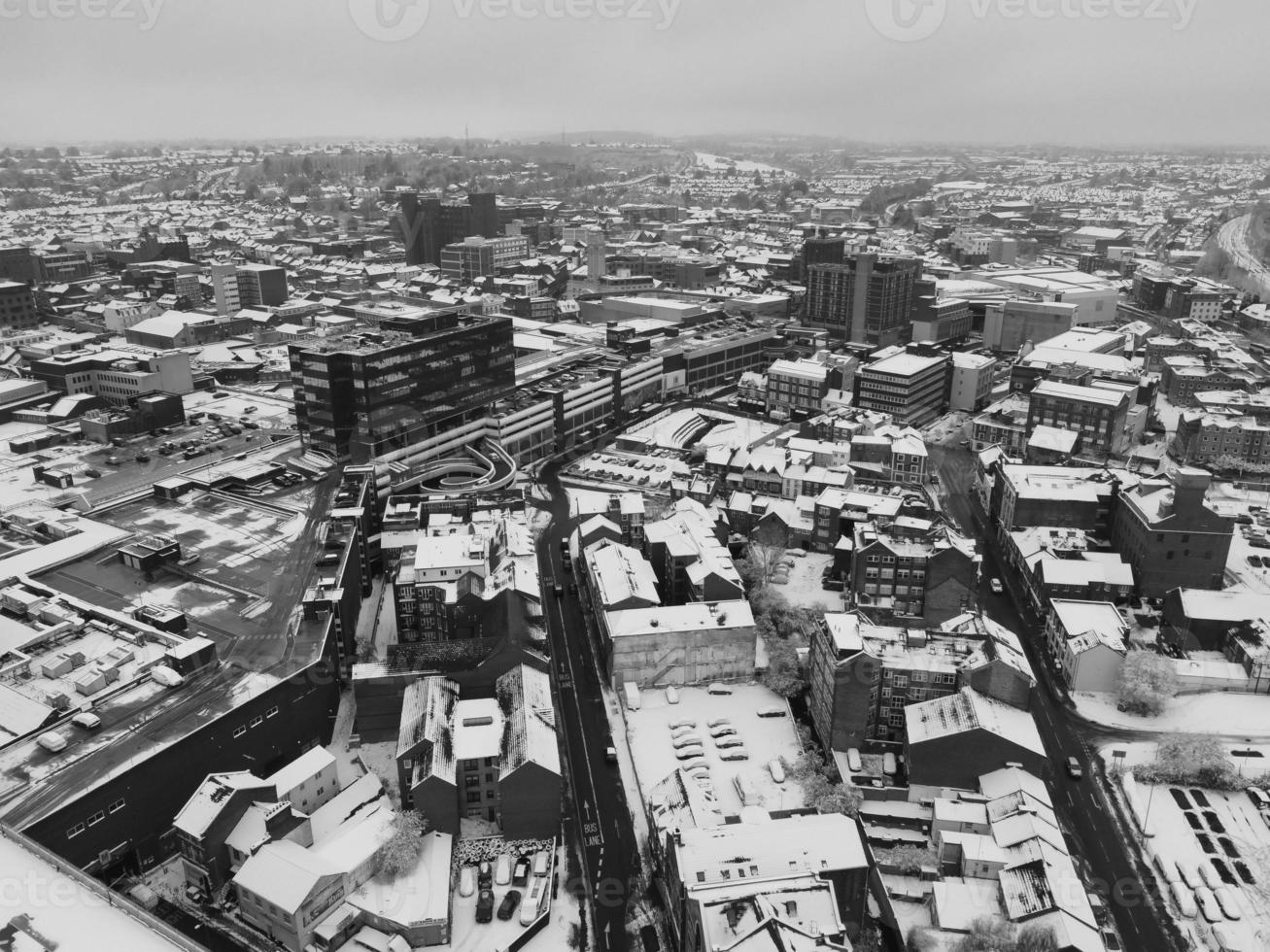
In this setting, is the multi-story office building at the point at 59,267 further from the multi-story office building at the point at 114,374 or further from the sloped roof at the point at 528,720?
the sloped roof at the point at 528,720

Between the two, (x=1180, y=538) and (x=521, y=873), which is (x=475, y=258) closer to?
(x=1180, y=538)

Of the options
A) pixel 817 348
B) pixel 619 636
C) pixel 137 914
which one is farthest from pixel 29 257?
pixel 137 914

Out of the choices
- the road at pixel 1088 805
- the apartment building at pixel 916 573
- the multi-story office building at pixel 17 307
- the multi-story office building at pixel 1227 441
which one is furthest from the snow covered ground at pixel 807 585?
the multi-story office building at pixel 17 307

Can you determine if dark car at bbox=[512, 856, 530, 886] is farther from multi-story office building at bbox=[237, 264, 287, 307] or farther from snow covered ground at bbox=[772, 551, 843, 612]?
multi-story office building at bbox=[237, 264, 287, 307]

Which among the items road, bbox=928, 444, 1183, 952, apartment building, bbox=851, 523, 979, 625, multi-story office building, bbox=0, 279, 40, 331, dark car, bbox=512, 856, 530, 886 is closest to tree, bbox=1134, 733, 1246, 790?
road, bbox=928, 444, 1183, 952

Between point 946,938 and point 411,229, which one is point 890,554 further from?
point 411,229
